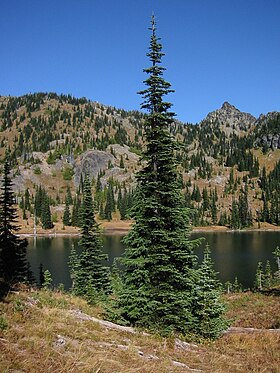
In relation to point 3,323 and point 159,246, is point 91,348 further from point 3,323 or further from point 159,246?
point 159,246

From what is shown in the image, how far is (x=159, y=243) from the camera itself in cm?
1540

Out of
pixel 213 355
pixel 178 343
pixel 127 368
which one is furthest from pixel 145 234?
pixel 127 368

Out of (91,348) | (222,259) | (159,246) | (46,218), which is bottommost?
(222,259)

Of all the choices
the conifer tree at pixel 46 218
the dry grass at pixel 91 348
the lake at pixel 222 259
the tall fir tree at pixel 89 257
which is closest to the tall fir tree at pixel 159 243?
the dry grass at pixel 91 348

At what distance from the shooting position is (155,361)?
9594 mm

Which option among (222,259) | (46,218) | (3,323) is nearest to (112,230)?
(46,218)

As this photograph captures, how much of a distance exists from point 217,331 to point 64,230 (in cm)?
15243

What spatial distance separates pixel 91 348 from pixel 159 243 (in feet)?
21.9

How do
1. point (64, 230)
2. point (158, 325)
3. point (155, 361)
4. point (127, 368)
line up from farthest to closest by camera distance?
point (64, 230) < point (158, 325) < point (155, 361) < point (127, 368)

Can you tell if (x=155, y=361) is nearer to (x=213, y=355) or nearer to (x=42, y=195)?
(x=213, y=355)

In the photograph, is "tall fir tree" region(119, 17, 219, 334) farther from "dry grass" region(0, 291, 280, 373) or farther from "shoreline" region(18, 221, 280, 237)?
"shoreline" region(18, 221, 280, 237)

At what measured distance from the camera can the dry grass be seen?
776 cm

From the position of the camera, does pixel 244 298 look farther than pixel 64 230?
No

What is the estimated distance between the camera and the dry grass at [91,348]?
25.5ft
